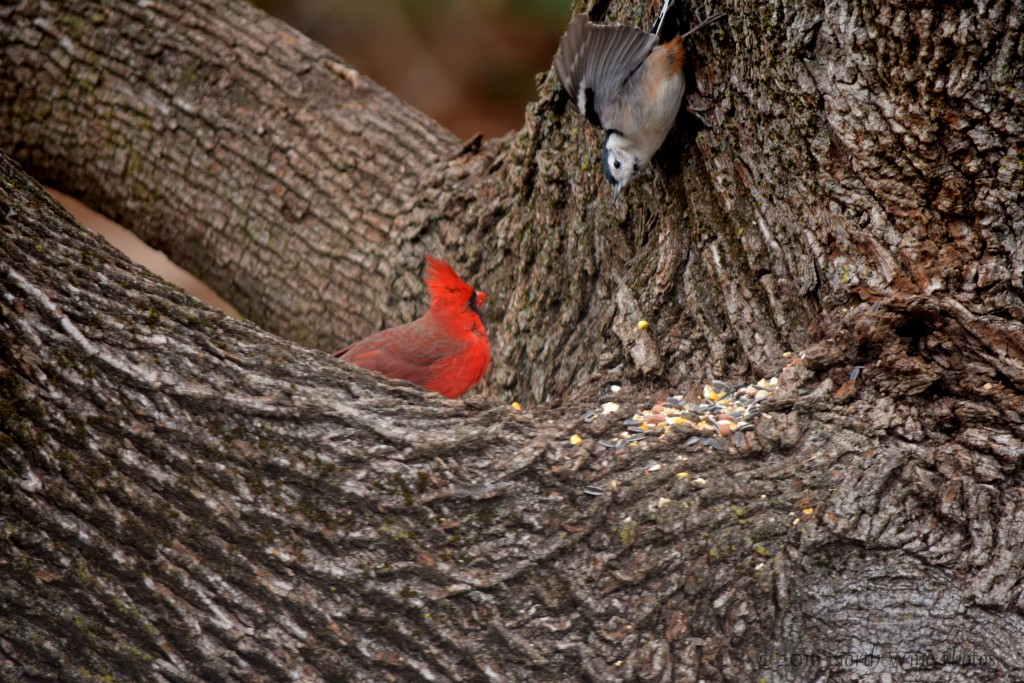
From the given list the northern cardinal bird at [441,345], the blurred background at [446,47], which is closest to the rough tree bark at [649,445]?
the northern cardinal bird at [441,345]

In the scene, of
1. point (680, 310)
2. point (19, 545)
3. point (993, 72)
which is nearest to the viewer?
point (19, 545)

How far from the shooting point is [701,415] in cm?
255

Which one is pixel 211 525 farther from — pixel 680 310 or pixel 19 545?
pixel 680 310

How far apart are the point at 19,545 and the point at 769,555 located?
151cm

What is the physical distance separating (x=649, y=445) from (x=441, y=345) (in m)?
1.59

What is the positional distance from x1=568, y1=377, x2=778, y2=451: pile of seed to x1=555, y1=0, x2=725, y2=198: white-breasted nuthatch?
758 mm

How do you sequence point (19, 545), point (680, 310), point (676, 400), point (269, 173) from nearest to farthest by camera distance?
point (19, 545)
point (676, 400)
point (680, 310)
point (269, 173)

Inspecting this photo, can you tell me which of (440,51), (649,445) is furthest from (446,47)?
(649,445)

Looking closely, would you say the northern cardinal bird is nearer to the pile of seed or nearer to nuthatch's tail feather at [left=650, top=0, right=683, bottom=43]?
the pile of seed

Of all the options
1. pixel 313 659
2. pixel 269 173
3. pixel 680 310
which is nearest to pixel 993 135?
pixel 680 310

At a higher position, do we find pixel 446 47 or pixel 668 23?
pixel 446 47

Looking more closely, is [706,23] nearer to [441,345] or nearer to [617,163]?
[617,163]

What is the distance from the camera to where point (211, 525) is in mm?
1969

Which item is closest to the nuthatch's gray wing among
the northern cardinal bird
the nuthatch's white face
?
the nuthatch's white face
